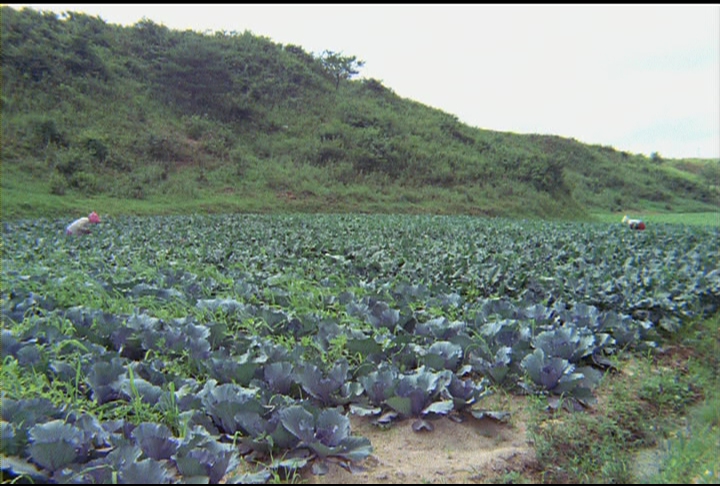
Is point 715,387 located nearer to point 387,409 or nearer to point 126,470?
point 387,409

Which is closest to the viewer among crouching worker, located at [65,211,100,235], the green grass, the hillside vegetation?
crouching worker, located at [65,211,100,235]

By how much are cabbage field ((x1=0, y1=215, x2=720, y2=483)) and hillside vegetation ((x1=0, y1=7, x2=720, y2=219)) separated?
1203cm

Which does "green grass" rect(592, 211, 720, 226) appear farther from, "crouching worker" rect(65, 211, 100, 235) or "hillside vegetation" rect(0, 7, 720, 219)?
"crouching worker" rect(65, 211, 100, 235)

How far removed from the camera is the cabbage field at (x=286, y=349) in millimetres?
1805

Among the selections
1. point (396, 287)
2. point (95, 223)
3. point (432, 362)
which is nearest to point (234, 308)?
point (396, 287)

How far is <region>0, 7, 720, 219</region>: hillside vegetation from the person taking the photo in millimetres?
17625

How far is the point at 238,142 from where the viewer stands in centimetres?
2359

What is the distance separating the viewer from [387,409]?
2264mm

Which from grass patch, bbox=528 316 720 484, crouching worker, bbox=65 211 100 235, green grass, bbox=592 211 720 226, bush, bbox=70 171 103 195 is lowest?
crouching worker, bbox=65 211 100 235

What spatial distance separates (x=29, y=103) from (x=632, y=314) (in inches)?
895

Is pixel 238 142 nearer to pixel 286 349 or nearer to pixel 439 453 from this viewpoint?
pixel 286 349

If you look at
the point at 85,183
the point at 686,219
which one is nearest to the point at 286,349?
the point at 85,183

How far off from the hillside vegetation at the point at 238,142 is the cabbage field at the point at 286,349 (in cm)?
1203

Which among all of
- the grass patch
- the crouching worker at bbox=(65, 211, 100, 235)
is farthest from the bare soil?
the crouching worker at bbox=(65, 211, 100, 235)
